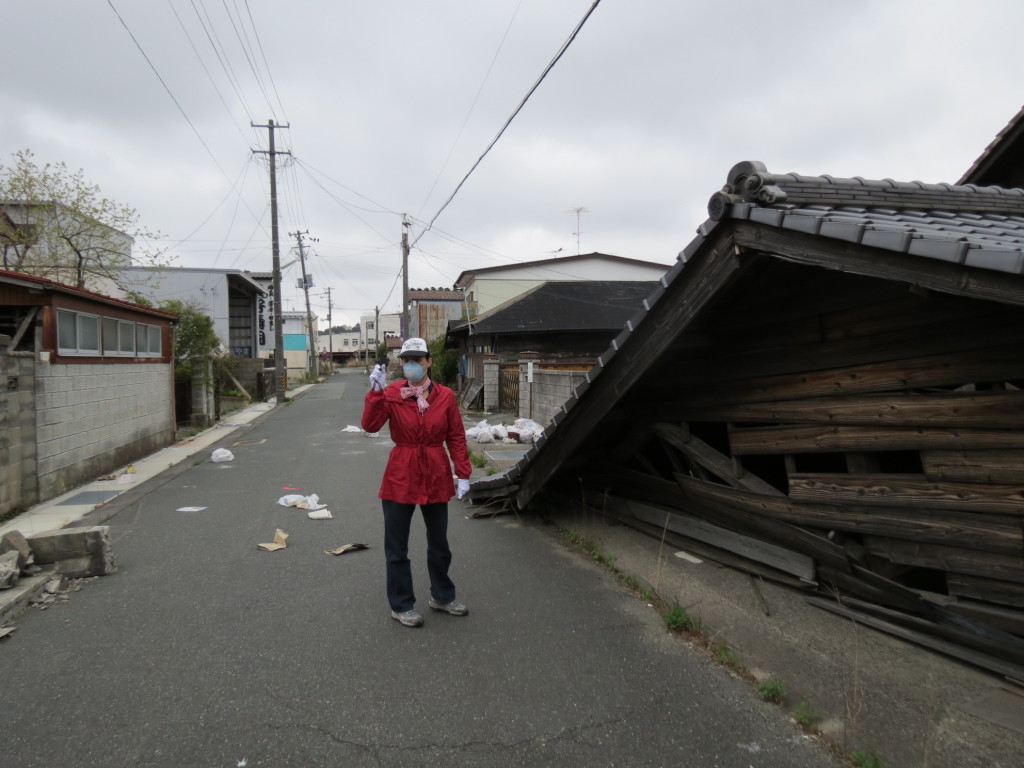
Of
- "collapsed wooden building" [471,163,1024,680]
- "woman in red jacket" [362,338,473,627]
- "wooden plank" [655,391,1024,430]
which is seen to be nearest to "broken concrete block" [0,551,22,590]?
"woman in red jacket" [362,338,473,627]

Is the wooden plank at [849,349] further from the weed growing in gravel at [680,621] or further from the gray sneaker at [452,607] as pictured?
the gray sneaker at [452,607]

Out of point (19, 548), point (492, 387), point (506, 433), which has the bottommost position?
point (506, 433)

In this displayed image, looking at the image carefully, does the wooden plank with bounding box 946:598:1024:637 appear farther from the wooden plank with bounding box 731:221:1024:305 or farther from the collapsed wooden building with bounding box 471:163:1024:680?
the wooden plank with bounding box 731:221:1024:305

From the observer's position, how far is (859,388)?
12.1 ft

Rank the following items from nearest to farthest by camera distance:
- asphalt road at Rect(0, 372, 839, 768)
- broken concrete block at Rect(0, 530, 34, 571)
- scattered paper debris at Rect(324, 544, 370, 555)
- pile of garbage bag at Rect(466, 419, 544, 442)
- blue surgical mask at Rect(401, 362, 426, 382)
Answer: asphalt road at Rect(0, 372, 839, 768) → blue surgical mask at Rect(401, 362, 426, 382) → broken concrete block at Rect(0, 530, 34, 571) → scattered paper debris at Rect(324, 544, 370, 555) → pile of garbage bag at Rect(466, 419, 544, 442)

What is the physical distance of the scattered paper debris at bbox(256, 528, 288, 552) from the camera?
19.4 feet

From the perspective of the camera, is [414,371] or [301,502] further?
[301,502]

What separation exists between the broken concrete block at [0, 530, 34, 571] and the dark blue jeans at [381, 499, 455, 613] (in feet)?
10.1

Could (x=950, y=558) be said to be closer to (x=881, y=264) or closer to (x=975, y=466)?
(x=975, y=466)

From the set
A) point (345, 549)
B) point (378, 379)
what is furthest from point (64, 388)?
point (378, 379)

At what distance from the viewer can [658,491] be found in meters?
5.81

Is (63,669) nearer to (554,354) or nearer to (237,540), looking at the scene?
(237,540)

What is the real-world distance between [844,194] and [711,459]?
7.05ft

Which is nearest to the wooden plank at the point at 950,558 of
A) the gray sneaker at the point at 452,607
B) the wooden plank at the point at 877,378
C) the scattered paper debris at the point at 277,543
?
the wooden plank at the point at 877,378
